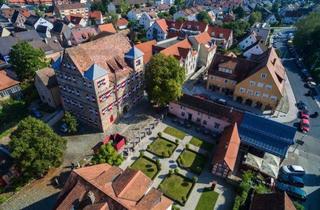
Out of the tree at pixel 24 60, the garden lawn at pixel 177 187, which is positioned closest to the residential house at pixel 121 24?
the tree at pixel 24 60

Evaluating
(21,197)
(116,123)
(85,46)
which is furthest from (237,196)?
(85,46)

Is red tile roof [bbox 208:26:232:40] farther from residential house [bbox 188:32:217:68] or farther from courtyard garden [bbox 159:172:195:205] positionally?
courtyard garden [bbox 159:172:195:205]

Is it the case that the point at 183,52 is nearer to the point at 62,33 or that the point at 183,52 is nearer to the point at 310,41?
the point at 310,41

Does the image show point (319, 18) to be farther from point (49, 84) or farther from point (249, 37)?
point (49, 84)

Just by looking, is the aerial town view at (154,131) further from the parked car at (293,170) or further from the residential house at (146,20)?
the residential house at (146,20)

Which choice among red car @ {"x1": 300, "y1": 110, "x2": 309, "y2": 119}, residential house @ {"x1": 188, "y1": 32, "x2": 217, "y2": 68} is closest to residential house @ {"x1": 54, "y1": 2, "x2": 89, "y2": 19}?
residential house @ {"x1": 188, "y1": 32, "x2": 217, "y2": 68}

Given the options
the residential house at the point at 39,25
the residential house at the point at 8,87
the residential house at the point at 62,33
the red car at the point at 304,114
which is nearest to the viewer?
the red car at the point at 304,114
